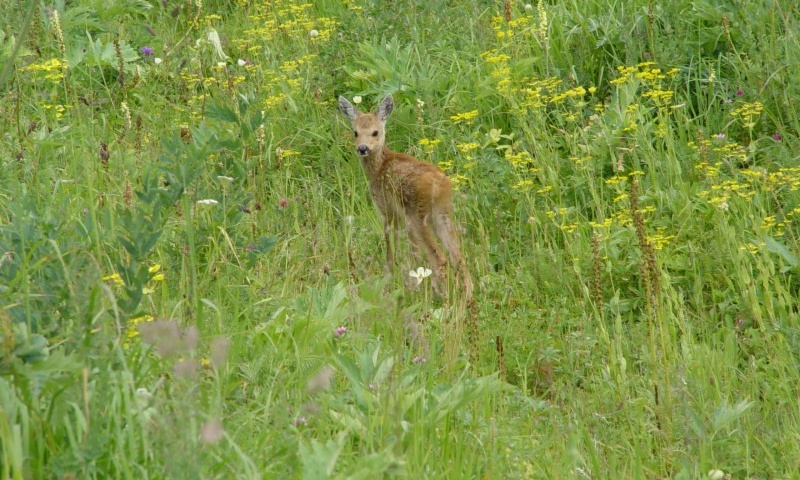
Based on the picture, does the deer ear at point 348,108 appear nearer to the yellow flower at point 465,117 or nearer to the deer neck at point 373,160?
the deer neck at point 373,160

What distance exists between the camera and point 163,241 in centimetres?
559

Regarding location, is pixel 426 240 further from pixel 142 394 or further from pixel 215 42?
pixel 142 394

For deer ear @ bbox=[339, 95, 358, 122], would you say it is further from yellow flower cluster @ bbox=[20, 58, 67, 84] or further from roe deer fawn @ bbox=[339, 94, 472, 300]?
yellow flower cluster @ bbox=[20, 58, 67, 84]

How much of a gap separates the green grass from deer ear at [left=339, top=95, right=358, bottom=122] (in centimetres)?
21

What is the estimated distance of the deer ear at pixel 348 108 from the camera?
313 inches

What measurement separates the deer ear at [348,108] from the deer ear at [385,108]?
0.16m

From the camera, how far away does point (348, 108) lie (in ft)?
26.1

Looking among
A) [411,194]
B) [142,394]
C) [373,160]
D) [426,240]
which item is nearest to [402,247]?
[411,194]

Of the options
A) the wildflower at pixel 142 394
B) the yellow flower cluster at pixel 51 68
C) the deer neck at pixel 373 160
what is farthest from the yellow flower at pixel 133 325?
the deer neck at pixel 373 160

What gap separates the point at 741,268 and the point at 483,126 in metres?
2.62

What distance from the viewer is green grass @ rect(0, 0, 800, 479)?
3.18 meters

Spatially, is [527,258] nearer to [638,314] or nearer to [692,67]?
[638,314]

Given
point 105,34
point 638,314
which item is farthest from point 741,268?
point 105,34

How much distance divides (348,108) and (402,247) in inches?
74.4
